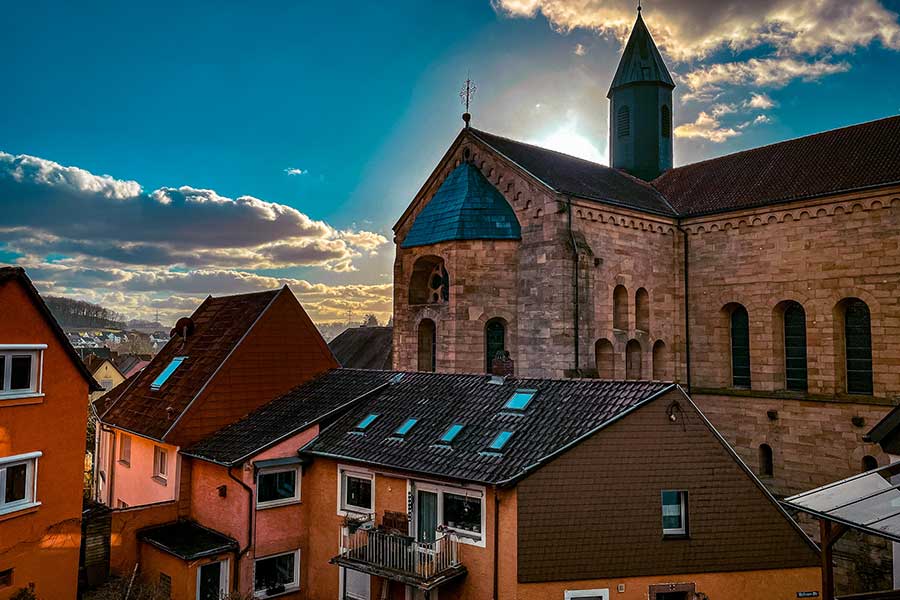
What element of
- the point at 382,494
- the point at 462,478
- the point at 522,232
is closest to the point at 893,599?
the point at 462,478

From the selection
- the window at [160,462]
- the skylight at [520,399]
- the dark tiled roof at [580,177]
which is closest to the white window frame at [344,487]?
the skylight at [520,399]

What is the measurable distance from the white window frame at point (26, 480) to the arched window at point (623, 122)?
3312cm

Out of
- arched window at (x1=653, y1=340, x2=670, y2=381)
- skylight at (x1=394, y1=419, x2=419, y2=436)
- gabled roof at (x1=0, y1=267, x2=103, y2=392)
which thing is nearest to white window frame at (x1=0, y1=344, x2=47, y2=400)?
gabled roof at (x1=0, y1=267, x2=103, y2=392)

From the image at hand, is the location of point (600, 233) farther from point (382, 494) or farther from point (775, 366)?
point (382, 494)

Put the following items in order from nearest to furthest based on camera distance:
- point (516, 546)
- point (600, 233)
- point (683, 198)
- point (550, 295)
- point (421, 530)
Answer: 1. point (516, 546)
2. point (421, 530)
3. point (550, 295)
4. point (600, 233)
5. point (683, 198)

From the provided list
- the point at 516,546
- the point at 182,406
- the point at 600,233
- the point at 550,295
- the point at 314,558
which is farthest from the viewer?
the point at 600,233

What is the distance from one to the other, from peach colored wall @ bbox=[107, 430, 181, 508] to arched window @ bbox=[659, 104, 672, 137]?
31265mm

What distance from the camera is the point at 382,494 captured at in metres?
17.0

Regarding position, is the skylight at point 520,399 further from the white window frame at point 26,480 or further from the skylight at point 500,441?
the white window frame at point 26,480

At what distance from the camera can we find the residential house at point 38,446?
14953 millimetres

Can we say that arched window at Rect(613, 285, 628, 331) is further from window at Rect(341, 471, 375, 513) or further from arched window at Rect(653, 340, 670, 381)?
window at Rect(341, 471, 375, 513)

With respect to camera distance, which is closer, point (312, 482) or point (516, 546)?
point (516, 546)

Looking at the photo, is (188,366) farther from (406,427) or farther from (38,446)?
(406,427)

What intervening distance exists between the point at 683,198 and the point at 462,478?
72.7ft
